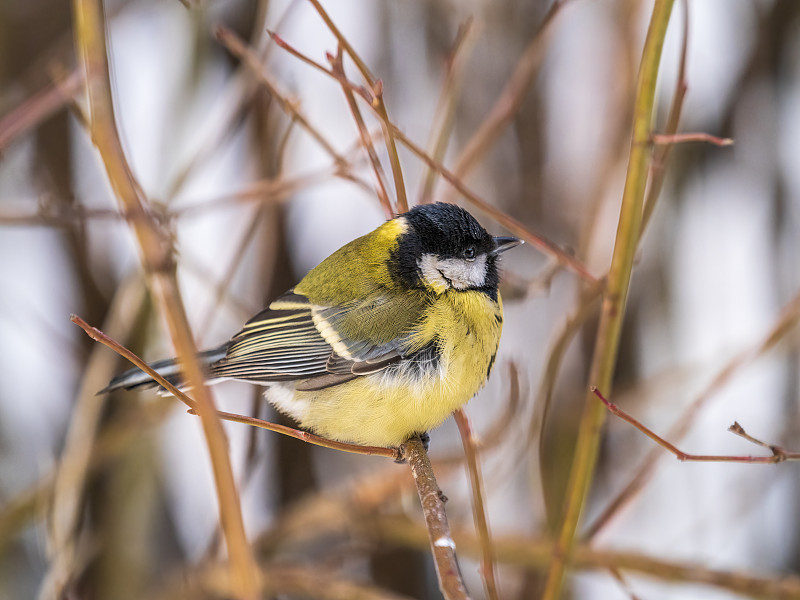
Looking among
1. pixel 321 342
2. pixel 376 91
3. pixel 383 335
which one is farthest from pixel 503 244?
pixel 376 91

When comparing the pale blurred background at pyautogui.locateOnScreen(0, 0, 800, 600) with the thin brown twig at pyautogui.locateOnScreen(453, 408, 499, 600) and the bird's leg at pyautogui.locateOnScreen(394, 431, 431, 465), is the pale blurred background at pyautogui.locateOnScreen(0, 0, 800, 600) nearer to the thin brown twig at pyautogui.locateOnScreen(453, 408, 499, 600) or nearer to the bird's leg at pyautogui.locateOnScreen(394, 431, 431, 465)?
the bird's leg at pyautogui.locateOnScreen(394, 431, 431, 465)

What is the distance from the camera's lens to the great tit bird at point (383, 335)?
5.52ft

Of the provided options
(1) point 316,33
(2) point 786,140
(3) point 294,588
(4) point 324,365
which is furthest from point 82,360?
(2) point 786,140

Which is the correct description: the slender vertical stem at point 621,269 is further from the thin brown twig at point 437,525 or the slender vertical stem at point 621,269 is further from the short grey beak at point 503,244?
the short grey beak at point 503,244

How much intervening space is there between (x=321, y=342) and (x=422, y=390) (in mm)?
279

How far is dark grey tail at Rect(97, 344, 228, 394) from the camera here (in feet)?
5.13

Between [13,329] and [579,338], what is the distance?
211 cm

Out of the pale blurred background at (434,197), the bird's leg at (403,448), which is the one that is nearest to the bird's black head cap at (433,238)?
the bird's leg at (403,448)

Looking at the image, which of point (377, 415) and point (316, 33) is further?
point (316, 33)

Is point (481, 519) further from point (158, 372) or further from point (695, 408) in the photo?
point (158, 372)

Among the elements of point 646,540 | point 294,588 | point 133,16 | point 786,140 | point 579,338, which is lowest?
point 646,540

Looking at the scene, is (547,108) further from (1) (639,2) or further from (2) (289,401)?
(2) (289,401)

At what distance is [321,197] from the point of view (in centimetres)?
305

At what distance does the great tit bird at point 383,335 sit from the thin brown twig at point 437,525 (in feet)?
0.37
